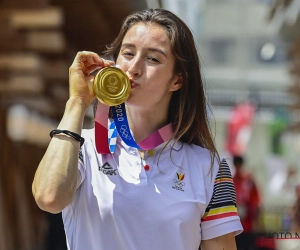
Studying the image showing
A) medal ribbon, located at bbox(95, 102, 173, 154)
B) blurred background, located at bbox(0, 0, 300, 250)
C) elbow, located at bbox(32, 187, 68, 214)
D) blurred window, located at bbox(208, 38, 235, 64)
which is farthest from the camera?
blurred window, located at bbox(208, 38, 235, 64)

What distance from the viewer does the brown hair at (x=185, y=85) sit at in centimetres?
259

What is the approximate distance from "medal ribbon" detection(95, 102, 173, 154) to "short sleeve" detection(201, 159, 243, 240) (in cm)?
23

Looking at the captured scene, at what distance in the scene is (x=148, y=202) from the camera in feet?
7.78

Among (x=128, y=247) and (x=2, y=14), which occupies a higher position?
(x=2, y=14)

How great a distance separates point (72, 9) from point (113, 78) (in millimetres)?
9164

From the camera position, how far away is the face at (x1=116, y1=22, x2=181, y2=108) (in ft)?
8.16

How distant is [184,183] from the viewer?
2465mm

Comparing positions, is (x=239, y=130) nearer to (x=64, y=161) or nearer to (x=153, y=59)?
(x=153, y=59)

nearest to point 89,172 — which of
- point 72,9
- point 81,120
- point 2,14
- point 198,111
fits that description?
point 81,120

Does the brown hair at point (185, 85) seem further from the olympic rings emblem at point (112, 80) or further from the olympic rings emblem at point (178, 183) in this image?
the olympic rings emblem at point (112, 80)

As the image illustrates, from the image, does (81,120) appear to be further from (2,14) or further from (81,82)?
(2,14)

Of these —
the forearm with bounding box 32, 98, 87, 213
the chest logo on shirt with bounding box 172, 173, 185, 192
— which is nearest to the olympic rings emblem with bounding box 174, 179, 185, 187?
the chest logo on shirt with bounding box 172, 173, 185, 192

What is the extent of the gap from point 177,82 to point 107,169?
16.3 inches

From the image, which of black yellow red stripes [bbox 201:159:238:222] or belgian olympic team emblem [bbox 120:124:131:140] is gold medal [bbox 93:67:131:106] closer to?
belgian olympic team emblem [bbox 120:124:131:140]
